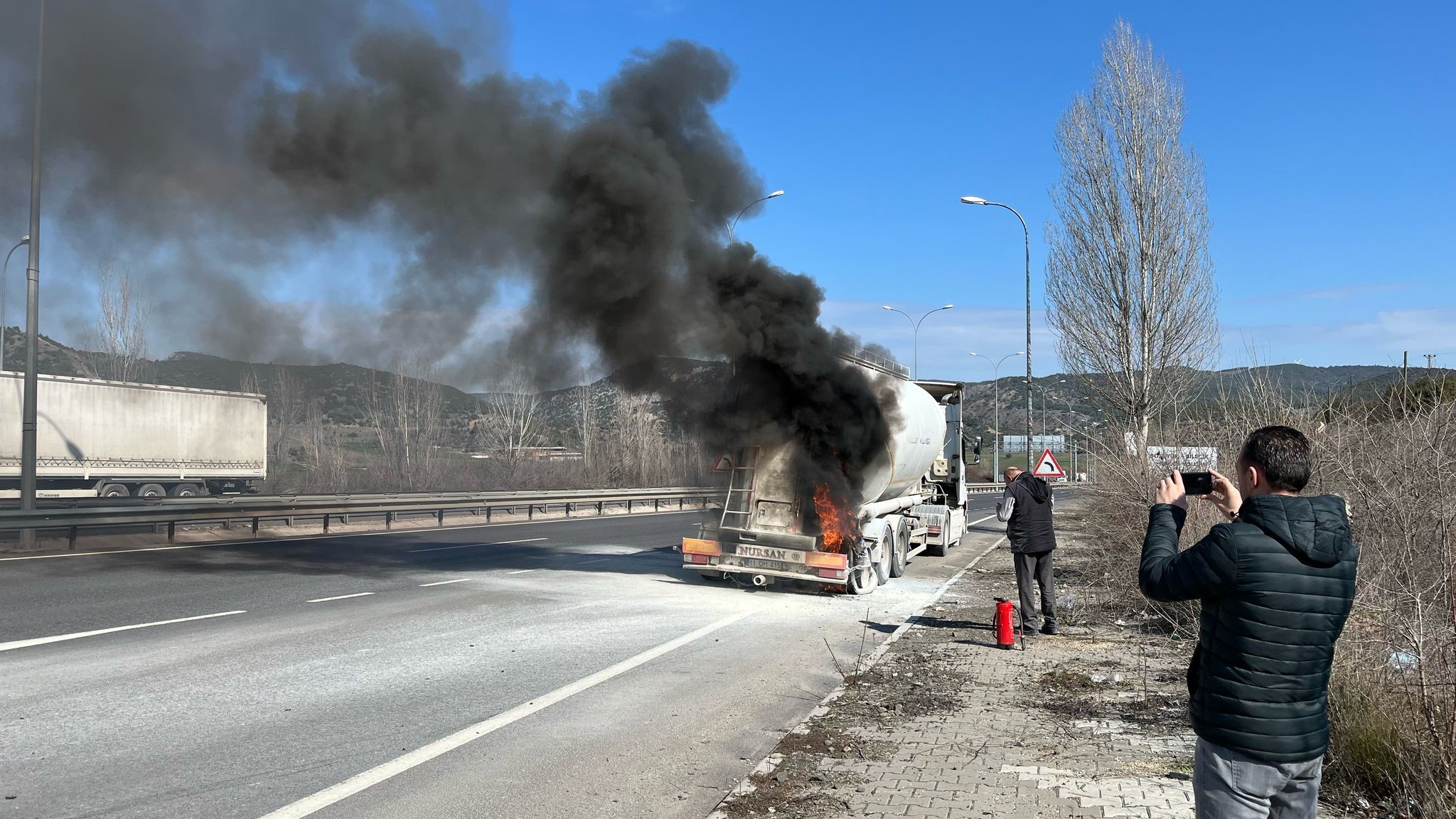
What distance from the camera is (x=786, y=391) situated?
46.7 ft

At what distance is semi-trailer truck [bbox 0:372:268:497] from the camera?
30.2 m

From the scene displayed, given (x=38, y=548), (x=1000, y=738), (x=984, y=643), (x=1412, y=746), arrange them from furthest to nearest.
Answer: (x=38, y=548), (x=984, y=643), (x=1000, y=738), (x=1412, y=746)

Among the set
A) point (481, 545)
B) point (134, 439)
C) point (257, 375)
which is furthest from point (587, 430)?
point (257, 375)

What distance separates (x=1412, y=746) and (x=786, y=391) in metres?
9.81

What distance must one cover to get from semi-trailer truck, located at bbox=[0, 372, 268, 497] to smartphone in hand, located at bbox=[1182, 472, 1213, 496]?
107 feet

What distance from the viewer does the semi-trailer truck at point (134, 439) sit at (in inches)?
1190

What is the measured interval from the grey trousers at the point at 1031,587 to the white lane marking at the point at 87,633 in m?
8.44

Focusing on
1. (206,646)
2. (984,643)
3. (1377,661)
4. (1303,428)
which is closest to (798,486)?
(984,643)

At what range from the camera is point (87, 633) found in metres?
9.89

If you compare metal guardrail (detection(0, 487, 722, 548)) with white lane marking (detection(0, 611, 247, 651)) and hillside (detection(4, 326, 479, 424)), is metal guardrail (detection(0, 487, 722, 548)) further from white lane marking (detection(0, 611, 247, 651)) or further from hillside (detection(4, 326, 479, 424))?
white lane marking (detection(0, 611, 247, 651))

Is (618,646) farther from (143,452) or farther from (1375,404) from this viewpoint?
(143,452)

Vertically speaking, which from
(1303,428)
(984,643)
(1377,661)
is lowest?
(984,643)

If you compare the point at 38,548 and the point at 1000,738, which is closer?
the point at 1000,738

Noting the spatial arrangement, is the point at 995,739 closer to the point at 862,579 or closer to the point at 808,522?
the point at 808,522
